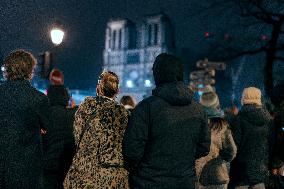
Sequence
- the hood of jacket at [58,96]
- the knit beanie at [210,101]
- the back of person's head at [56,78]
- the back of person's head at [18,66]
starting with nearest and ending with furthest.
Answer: the back of person's head at [18,66] → the hood of jacket at [58,96] → the knit beanie at [210,101] → the back of person's head at [56,78]

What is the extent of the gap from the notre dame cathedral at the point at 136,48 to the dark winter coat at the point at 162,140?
93048 millimetres

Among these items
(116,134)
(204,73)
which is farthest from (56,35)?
(116,134)

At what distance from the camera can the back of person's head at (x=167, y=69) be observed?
3291mm

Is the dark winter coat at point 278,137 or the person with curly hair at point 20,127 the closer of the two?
the person with curly hair at point 20,127

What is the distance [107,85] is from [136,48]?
10228 cm

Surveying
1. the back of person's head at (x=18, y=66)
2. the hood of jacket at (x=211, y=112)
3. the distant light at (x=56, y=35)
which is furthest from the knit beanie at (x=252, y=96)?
the distant light at (x=56, y=35)

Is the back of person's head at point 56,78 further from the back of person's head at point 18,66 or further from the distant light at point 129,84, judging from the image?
the distant light at point 129,84

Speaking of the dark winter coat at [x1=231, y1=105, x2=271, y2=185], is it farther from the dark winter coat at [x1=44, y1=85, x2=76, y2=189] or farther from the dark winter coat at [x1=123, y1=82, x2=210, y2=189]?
the dark winter coat at [x1=44, y1=85, x2=76, y2=189]

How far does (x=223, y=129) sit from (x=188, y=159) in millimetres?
1588

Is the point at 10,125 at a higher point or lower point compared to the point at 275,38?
lower

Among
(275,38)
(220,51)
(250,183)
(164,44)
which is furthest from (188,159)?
(164,44)

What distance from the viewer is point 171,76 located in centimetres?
329

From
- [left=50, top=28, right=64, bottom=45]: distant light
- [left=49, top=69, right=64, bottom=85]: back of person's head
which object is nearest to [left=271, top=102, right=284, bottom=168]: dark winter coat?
[left=49, top=69, right=64, bottom=85]: back of person's head

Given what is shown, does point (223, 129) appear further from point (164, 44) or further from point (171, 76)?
point (164, 44)
